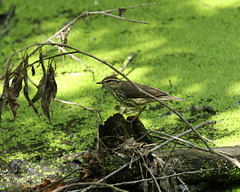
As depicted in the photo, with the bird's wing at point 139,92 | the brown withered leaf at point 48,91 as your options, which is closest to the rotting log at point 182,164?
the brown withered leaf at point 48,91

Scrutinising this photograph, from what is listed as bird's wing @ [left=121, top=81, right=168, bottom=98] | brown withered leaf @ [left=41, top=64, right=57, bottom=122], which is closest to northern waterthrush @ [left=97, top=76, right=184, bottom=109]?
bird's wing @ [left=121, top=81, right=168, bottom=98]

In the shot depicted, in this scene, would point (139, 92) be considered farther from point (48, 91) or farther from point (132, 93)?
point (48, 91)

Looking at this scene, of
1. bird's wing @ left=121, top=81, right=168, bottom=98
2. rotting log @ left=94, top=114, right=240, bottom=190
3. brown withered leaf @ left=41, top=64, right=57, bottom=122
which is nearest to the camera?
brown withered leaf @ left=41, top=64, right=57, bottom=122

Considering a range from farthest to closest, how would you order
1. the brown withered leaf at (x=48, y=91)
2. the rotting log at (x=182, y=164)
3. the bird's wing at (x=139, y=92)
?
the bird's wing at (x=139, y=92) → the rotting log at (x=182, y=164) → the brown withered leaf at (x=48, y=91)

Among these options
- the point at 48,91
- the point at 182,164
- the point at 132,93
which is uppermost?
the point at 48,91

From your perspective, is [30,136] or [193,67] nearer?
[30,136]

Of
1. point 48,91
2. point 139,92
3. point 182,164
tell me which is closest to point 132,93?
point 139,92

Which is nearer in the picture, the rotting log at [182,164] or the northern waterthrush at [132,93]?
the rotting log at [182,164]

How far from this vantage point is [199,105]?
460 cm

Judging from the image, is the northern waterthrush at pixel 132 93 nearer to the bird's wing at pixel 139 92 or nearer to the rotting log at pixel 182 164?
the bird's wing at pixel 139 92

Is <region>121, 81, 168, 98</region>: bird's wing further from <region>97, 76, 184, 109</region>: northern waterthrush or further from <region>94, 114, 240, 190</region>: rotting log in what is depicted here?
<region>94, 114, 240, 190</region>: rotting log

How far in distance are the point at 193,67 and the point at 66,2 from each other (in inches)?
113

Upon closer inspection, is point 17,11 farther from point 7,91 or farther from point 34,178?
point 7,91

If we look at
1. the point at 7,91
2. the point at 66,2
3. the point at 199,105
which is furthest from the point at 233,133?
the point at 66,2
